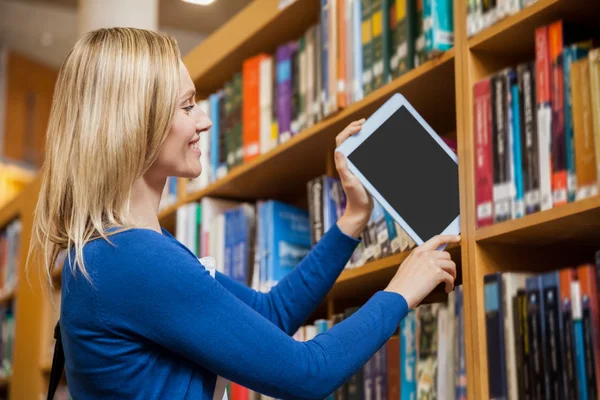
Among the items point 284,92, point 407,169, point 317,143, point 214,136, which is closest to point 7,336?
point 214,136

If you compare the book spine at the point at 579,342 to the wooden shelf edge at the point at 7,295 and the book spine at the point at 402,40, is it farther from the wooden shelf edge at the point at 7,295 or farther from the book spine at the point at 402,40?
the wooden shelf edge at the point at 7,295

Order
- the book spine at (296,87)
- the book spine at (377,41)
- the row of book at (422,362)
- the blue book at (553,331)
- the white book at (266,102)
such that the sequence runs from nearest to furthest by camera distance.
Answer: the blue book at (553,331)
the row of book at (422,362)
the book spine at (377,41)
the book spine at (296,87)
the white book at (266,102)

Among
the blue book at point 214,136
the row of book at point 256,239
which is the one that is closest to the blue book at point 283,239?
the row of book at point 256,239

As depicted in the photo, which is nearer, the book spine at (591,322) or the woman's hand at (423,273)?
the book spine at (591,322)

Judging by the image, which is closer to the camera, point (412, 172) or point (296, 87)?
point (412, 172)

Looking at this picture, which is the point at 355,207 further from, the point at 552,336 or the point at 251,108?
the point at 251,108

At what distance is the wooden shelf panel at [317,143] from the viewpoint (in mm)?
1613

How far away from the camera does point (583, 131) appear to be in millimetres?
1243

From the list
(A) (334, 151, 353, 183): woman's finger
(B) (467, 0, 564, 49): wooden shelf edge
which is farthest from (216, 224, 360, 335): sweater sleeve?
(B) (467, 0, 564, 49): wooden shelf edge

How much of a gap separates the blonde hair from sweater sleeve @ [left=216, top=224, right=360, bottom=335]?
376 mm

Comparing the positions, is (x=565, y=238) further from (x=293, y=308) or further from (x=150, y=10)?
(x=150, y=10)

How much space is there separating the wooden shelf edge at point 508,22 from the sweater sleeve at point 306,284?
0.44 m

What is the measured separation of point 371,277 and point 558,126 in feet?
1.98

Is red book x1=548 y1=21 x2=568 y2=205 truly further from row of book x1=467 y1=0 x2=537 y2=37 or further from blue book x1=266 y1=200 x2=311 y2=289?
blue book x1=266 y1=200 x2=311 y2=289
